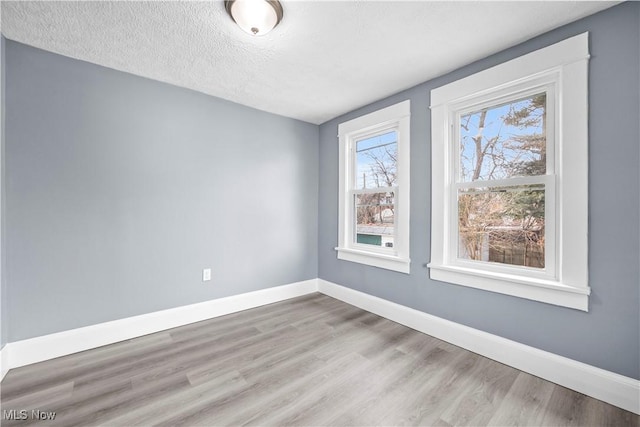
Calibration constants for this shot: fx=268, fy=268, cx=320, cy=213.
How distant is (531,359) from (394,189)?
1.82m

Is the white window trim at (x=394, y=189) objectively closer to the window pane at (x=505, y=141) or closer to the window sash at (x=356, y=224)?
the window sash at (x=356, y=224)

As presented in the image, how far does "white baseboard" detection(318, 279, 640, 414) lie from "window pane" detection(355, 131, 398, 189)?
1.39 metres

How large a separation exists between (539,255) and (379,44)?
6.43 ft

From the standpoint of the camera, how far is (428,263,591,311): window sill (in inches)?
68.0

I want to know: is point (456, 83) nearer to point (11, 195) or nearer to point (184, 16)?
point (184, 16)

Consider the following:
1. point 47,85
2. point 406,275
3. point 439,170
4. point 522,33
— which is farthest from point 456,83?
point 47,85

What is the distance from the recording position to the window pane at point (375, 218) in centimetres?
305

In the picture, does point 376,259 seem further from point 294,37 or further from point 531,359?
point 294,37

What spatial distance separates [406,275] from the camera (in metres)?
2.72

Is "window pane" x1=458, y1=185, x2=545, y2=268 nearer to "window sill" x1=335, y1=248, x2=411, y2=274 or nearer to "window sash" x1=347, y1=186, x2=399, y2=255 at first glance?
"window sill" x1=335, y1=248, x2=411, y2=274

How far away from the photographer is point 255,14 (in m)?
1.62

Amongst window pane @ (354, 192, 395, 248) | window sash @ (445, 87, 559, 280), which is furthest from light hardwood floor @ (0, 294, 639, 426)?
window pane @ (354, 192, 395, 248)

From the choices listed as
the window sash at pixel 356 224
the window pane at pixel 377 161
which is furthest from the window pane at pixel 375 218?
the window pane at pixel 377 161

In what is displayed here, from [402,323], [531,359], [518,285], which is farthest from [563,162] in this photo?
[402,323]
